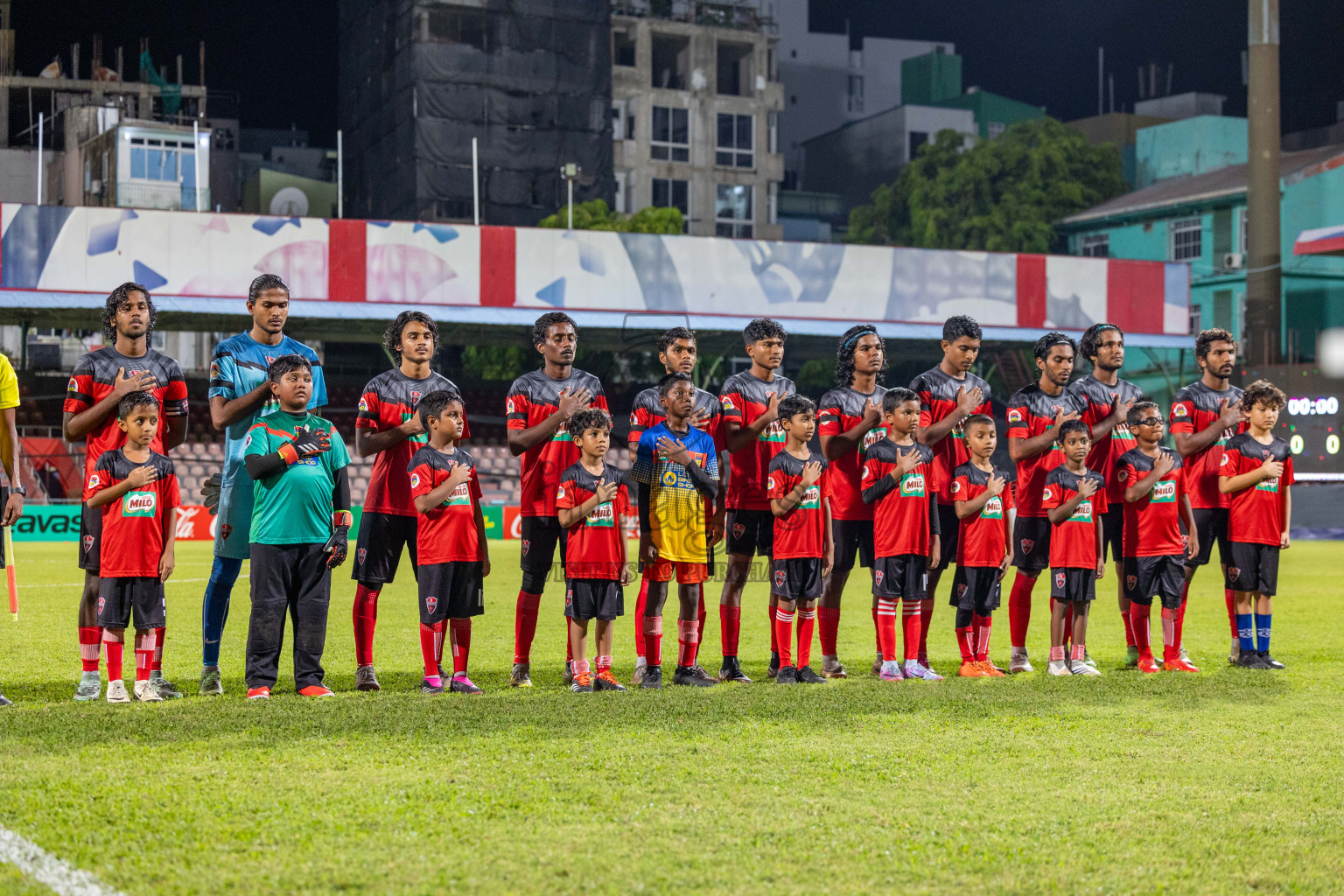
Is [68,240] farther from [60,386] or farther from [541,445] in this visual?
[541,445]

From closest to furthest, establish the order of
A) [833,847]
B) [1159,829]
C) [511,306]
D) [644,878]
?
[644,878] < [833,847] < [1159,829] < [511,306]

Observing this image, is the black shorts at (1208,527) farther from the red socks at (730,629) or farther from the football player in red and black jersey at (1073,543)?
the red socks at (730,629)

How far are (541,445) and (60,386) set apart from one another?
3052cm

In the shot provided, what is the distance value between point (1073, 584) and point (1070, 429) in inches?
39.9

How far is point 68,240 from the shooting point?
1189 inches

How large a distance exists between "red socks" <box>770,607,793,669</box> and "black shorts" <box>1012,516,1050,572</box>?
5.76 feet

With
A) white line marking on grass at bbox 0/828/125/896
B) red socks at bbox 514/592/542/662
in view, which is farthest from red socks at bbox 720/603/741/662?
white line marking on grass at bbox 0/828/125/896

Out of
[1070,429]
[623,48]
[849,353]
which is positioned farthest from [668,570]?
[623,48]

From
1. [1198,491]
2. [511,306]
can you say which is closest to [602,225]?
[511,306]

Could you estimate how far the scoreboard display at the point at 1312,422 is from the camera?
26.8 m

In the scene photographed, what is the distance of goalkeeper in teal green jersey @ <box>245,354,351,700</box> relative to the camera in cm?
738

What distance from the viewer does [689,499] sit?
818cm

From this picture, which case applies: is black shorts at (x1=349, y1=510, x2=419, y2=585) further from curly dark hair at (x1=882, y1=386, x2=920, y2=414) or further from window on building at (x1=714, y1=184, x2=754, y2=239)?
window on building at (x1=714, y1=184, x2=754, y2=239)

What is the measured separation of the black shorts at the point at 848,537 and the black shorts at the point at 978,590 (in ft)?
2.03
